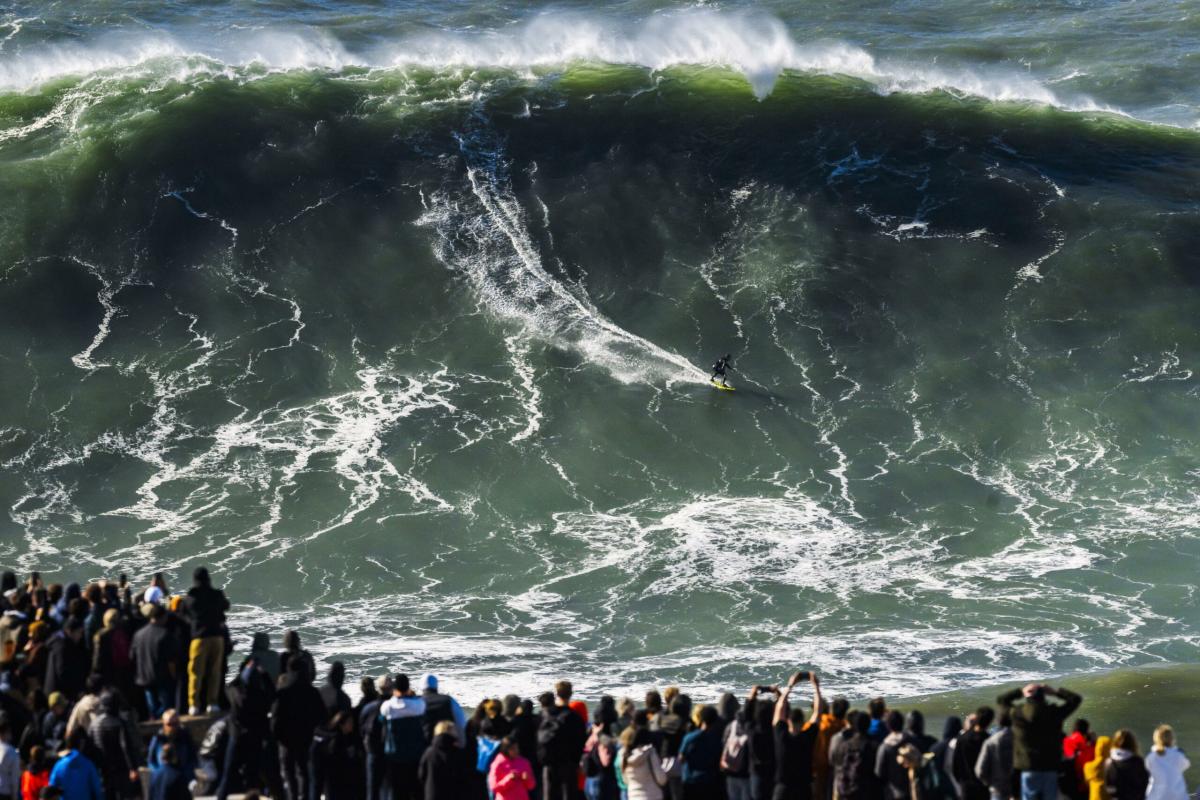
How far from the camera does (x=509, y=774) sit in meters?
15.3

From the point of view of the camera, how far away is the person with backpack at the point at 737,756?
50.5ft

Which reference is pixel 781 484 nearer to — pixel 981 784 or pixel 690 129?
pixel 690 129

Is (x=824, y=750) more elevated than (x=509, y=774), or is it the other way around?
(x=824, y=750)

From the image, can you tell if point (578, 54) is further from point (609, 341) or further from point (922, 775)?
point (922, 775)

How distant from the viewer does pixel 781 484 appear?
110 ft

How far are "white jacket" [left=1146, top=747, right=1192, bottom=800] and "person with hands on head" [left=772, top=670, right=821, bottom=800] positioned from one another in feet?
8.77

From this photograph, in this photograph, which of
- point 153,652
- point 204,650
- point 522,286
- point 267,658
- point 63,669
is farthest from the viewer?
point 522,286

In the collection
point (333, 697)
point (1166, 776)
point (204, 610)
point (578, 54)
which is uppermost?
point (578, 54)

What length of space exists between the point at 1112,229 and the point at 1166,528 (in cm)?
1299

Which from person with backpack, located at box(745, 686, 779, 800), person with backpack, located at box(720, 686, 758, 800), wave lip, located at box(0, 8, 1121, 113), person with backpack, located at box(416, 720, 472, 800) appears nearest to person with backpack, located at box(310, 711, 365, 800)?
person with backpack, located at box(416, 720, 472, 800)

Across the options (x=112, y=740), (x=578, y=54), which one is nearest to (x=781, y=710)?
(x=112, y=740)

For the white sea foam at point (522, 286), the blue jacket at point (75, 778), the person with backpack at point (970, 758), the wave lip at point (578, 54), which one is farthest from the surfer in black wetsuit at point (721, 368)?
the blue jacket at point (75, 778)

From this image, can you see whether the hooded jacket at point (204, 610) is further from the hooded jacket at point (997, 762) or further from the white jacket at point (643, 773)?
the hooded jacket at point (997, 762)

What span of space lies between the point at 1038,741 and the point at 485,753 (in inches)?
176
